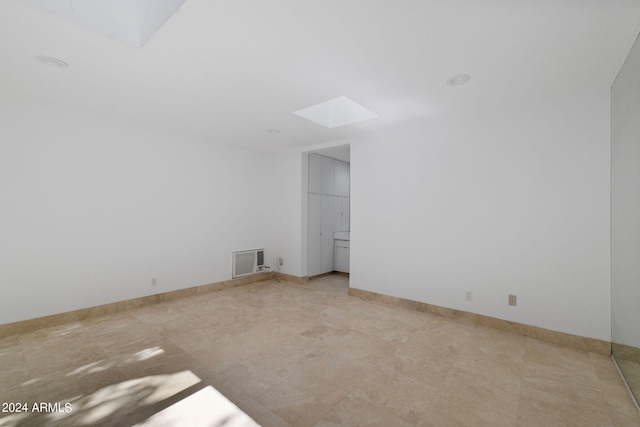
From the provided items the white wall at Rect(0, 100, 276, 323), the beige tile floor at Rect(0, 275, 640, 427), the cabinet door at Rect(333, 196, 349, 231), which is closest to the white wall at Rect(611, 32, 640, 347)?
the beige tile floor at Rect(0, 275, 640, 427)

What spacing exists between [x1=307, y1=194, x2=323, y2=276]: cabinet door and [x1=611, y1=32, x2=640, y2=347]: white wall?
4.04 metres

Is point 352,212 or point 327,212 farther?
point 327,212

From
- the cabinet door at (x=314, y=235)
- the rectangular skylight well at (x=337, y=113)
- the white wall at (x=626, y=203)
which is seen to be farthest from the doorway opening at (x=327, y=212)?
the white wall at (x=626, y=203)

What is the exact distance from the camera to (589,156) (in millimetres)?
2648

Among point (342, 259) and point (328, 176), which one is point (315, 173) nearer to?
point (328, 176)

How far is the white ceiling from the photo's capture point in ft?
5.66

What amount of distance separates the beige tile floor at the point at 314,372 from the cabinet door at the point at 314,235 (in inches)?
79.4

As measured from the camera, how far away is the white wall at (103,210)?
2.98 m

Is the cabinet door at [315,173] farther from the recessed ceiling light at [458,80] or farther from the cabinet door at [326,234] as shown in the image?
the recessed ceiling light at [458,80]

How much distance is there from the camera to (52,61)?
232 cm

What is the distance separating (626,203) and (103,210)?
5413 millimetres

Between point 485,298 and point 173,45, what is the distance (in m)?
3.96

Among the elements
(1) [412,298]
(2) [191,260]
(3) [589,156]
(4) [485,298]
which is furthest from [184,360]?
(3) [589,156]

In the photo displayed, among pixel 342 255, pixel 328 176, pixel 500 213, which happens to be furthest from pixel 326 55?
pixel 342 255
